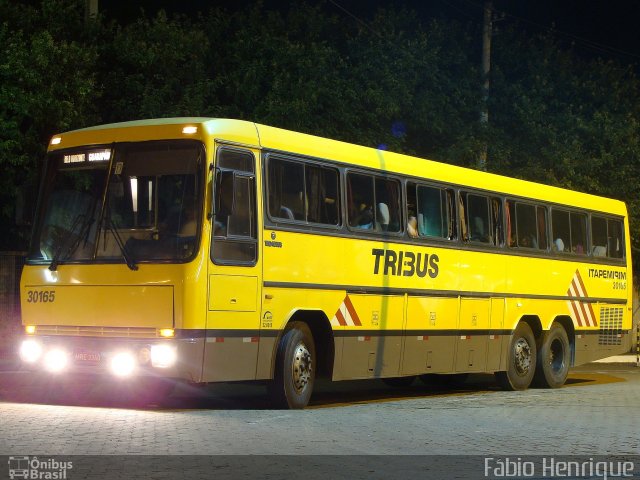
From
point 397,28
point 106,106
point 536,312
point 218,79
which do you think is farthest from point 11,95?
point 397,28

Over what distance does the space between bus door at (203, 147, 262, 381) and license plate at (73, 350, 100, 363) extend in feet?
4.19

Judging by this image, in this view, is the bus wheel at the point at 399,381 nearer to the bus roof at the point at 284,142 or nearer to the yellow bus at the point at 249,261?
the yellow bus at the point at 249,261

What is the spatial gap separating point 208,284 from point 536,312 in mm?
8829

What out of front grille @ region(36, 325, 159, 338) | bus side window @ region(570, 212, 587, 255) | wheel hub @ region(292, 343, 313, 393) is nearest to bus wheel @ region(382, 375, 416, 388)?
bus side window @ region(570, 212, 587, 255)

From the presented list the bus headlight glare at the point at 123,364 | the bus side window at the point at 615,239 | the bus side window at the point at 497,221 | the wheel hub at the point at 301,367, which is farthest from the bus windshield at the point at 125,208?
the bus side window at the point at 615,239

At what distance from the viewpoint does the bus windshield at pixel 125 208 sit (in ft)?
46.2

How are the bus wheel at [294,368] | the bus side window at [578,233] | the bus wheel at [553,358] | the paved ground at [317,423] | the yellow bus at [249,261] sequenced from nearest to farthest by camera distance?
1. the paved ground at [317,423]
2. the yellow bus at [249,261]
3. the bus wheel at [294,368]
4. the bus wheel at [553,358]
5. the bus side window at [578,233]

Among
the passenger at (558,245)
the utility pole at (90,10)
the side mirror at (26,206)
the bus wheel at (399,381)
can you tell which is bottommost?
the bus wheel at (399,381)

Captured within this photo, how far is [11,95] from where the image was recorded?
23547mm

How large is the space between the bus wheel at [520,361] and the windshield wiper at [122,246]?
843cm

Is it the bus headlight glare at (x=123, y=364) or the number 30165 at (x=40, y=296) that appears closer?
the bus headlight glare at (x=123, y=364)

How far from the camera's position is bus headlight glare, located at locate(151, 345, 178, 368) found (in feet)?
44.9

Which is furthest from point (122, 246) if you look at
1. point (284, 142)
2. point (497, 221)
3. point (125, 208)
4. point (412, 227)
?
point (497, 221)

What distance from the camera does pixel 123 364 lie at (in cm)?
1390
